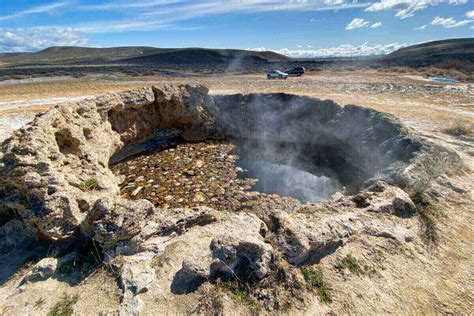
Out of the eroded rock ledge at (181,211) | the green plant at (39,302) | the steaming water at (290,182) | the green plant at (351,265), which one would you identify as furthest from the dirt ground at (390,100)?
the green plant at (39,302)

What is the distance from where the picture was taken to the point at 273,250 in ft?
21.0

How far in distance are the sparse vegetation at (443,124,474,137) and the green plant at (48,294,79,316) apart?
18457 mm

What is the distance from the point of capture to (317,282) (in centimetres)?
615

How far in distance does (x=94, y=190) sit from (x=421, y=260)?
10.3m

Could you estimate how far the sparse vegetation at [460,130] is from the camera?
15.5 metres

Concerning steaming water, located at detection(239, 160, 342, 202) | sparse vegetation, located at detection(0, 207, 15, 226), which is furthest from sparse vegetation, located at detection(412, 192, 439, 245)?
sparse vegetation, located at detection(0, 207, 15, 226)

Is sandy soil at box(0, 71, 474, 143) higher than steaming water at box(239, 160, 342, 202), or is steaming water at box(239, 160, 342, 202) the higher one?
sandy soil at box(0, 71, 474, 143)

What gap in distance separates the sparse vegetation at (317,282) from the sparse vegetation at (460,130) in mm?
14117

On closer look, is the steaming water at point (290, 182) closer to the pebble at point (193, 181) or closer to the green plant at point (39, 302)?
the pebble at point (193, 181)

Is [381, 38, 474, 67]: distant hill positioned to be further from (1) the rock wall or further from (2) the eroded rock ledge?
(2) the eroded rock ledge

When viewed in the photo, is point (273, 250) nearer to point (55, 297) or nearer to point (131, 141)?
point (55, 297)

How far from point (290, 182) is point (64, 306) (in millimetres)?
10926

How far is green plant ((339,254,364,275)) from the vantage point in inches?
256

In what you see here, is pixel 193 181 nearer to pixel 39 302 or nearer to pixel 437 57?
pixel 39 302
